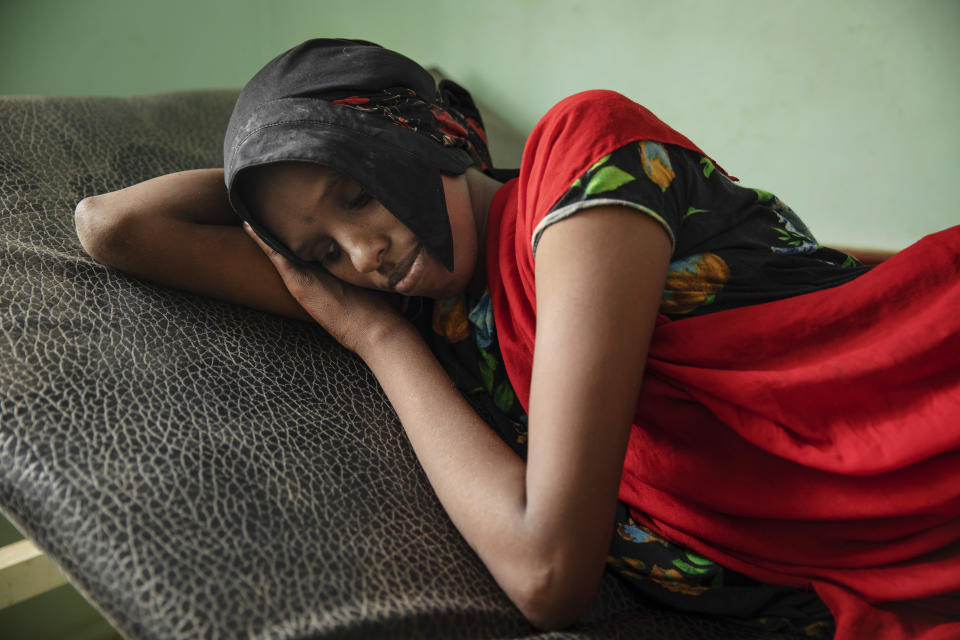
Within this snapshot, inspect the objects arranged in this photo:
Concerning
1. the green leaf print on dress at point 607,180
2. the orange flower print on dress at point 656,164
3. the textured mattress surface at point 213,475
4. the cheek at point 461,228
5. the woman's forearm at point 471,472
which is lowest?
the textured mattress surface at point 213,475

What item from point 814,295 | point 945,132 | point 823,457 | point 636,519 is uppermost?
point 945,132

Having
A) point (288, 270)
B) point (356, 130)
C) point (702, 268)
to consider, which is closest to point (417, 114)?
point (356, 130)

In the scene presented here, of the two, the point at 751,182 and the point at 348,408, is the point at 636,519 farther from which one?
the point at 751,182

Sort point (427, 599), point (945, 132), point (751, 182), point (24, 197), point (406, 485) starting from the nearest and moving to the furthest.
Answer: point (427, 599) → point (406, 485) → point (24, 197) → point (945, 132) → point (751, 182)

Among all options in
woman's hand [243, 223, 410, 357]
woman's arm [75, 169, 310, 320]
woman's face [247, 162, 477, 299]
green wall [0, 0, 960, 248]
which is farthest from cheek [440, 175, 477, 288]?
green wall [0, 0, 960, 248]

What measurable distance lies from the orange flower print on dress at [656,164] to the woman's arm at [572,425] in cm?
6

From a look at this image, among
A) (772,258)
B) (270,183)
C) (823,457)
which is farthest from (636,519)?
(270,183)

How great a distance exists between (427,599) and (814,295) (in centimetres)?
49

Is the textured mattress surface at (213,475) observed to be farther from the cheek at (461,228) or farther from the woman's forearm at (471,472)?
the cheek at (461,228)

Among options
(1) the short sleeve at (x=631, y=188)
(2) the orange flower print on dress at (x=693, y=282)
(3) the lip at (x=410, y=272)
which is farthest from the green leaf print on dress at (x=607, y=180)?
(3) the lip at (x=410, y=272)

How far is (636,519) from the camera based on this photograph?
2.39 ft

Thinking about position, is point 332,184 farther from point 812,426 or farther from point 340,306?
point 812,426

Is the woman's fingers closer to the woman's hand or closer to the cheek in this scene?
the woman's hand

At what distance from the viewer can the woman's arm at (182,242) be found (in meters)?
0.79
